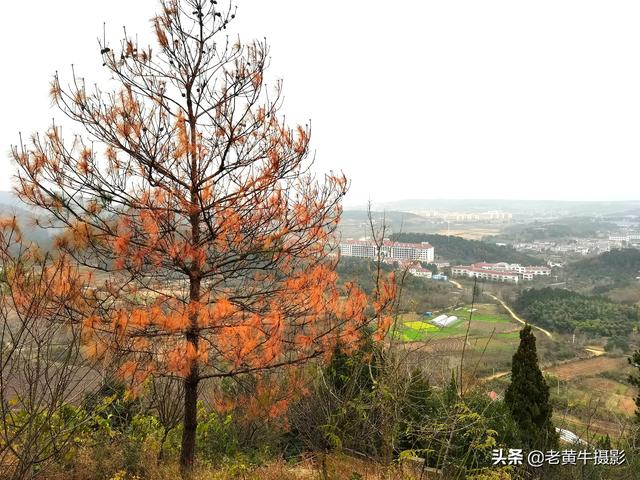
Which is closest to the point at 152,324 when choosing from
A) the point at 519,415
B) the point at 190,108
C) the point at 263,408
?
the point at 263,408

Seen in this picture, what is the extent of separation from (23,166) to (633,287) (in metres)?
48.1

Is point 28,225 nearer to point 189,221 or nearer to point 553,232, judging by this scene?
point 189,221

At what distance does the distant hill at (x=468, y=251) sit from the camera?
54000mm

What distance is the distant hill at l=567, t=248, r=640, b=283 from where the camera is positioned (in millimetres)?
45656

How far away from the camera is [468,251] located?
2229 inches

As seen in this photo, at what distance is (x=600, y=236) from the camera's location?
7856 centimetres

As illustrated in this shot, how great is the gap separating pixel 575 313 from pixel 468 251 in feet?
84.9

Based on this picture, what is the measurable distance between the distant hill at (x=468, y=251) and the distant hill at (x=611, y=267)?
18.0 ft

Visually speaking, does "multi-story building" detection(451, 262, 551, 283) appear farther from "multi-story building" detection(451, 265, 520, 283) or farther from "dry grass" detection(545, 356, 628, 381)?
"dry grass" detection(545, 356, 628, 381)

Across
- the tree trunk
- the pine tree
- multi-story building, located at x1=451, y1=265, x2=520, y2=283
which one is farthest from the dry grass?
the tree trunk

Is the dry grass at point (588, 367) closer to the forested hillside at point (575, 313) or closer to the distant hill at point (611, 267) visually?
the forested hillside at point (575, 313)

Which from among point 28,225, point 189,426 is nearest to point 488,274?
point 189,426

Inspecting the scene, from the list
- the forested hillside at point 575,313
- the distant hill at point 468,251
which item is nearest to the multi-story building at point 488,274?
the distant hill at point 468,251

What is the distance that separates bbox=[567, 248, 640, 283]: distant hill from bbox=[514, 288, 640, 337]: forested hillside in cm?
1312
